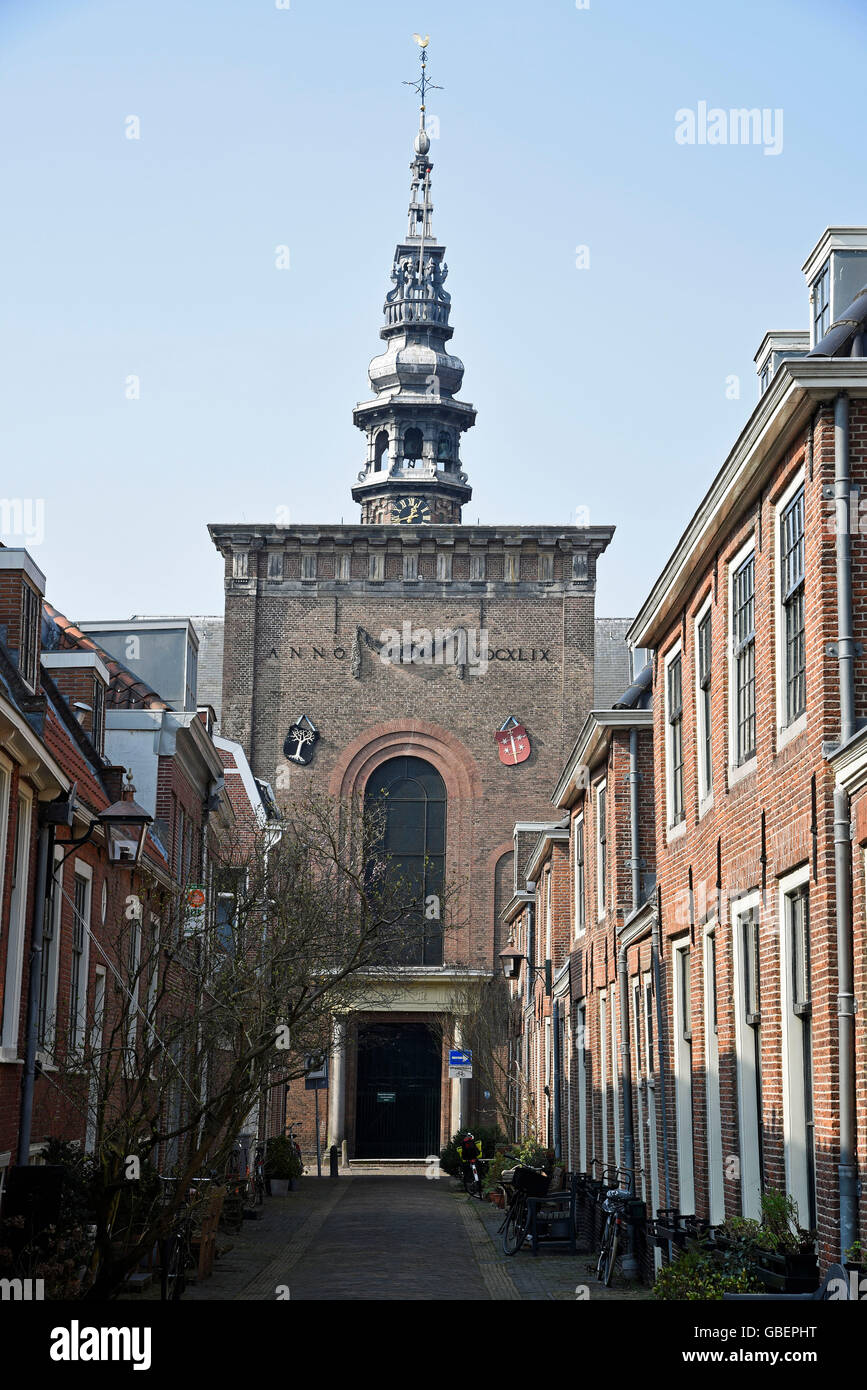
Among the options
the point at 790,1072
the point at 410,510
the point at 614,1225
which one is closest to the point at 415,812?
the point at 410,510

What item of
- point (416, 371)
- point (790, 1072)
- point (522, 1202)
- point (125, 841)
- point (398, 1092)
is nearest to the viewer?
point (790, 1072)

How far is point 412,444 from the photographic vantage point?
57.2 metres

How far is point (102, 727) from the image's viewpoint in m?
22.3

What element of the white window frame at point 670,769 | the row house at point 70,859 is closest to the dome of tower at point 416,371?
the row house at point 70,859

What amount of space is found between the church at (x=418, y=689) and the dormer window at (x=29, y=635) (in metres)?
31.3

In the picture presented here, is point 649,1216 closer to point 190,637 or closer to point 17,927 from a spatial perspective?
point 17,927

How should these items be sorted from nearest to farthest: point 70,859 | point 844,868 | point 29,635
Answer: point 844,868 < point 29,635 < point 70,859

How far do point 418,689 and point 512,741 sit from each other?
306 cm

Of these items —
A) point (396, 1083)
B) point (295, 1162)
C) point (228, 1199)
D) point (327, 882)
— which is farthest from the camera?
point (396, 1083)

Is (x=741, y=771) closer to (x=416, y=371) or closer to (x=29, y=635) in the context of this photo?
(x=29, y=635)

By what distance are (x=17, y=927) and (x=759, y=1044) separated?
21.5 feet

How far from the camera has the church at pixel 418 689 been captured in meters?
49.2

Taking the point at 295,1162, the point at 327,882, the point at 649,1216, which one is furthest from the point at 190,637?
the point at 649,1216
